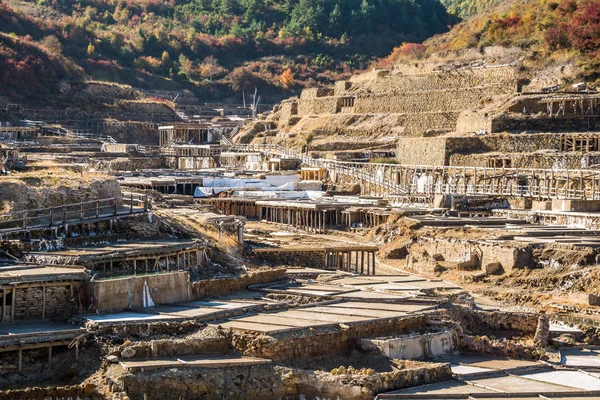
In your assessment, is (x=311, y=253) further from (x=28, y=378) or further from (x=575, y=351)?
(x=28, y=378)

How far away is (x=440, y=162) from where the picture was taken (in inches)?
2119

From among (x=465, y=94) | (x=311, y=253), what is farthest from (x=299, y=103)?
(x=311, y=253)

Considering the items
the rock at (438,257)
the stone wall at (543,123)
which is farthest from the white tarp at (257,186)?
the rock at (438,257)

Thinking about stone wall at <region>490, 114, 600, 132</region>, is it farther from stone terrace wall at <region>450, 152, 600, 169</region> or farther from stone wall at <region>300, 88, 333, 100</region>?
stone wall at <region>300, 88, 333, 100</region>

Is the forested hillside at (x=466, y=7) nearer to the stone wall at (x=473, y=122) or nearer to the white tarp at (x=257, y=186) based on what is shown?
the stone wall at (x=473, y=122)

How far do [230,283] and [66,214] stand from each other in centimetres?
452

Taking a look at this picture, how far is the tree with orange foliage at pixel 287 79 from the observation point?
99750mm

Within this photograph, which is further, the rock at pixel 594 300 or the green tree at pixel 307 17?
the green tree at pixel 307 17

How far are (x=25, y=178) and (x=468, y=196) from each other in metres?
21.2

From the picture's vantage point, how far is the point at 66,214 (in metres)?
28.0

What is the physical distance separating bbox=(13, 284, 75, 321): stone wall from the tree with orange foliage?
77.1 metres

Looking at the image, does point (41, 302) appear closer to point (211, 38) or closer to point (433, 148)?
point (433, 148)

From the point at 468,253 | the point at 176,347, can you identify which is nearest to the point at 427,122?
the point at 468,253

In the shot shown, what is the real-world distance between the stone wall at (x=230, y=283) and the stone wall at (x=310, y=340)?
13.1ft
